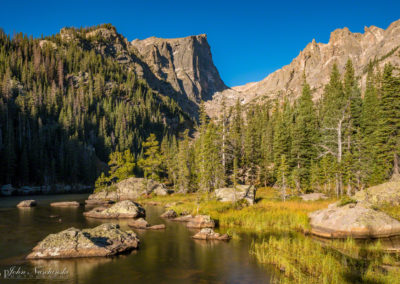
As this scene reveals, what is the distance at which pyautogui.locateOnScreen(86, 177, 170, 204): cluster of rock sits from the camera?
2178 inches

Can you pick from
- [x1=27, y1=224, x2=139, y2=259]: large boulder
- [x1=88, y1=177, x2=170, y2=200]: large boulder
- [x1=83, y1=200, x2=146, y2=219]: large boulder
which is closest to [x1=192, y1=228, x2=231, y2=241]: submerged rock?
Answer: [x1=27, y1=224, x2=139, y2=259]: large boulder

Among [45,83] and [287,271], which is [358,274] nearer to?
[287,271]

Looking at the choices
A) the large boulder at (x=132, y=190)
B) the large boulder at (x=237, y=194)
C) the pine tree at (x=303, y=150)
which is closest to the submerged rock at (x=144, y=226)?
the large boulder at (x=237, y=194)

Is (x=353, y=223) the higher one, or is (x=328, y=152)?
(x=328, y=152)

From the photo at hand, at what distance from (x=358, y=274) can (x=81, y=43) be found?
22447 centimetres

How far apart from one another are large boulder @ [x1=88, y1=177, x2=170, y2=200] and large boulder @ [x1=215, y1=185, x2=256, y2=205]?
23292 millimetres

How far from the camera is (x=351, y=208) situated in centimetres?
2128

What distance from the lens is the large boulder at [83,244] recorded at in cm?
1566

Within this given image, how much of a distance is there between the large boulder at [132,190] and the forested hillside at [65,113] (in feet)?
128

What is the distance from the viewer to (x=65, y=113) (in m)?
114

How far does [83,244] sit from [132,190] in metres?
42.1

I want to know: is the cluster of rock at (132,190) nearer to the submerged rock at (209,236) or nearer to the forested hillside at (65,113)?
the submerged rock at (209,236)

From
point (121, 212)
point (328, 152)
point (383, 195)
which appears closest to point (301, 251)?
point (383, 195)

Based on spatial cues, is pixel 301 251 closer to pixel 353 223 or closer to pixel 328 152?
pixel 353 223
